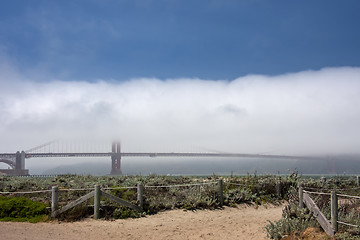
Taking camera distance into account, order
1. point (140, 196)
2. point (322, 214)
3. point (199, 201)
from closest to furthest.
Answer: point (322, 214) → point (140, 196) → point (199, 201)

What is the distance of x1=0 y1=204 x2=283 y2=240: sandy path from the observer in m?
9.94

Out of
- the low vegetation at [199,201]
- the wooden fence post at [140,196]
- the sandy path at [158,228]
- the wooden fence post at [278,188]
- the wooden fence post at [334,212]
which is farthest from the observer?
the wooden fence post at [278,188]

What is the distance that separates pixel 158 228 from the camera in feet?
35.8

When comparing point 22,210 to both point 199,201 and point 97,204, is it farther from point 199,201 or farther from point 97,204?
point 199,201

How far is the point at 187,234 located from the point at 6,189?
9.97m

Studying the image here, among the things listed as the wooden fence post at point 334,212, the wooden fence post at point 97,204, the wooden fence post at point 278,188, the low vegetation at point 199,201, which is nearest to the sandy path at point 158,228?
the wooden fence post at point 97,204

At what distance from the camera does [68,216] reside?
38.8 ft

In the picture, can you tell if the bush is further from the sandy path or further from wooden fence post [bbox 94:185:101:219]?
wooden fence post [bbox 94:185:101:219]

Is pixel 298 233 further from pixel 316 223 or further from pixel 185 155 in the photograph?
pixel 185 155

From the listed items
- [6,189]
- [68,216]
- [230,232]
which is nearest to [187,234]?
[230,232]

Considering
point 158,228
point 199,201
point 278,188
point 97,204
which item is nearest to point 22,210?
point 97,204

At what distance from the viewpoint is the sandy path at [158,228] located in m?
9.94

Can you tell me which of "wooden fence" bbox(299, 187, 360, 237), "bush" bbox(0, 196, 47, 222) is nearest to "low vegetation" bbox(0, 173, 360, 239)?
"bush" bbox(0, 196, 47, 222)

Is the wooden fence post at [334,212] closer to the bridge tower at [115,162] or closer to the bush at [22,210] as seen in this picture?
the bush at [22,210]
